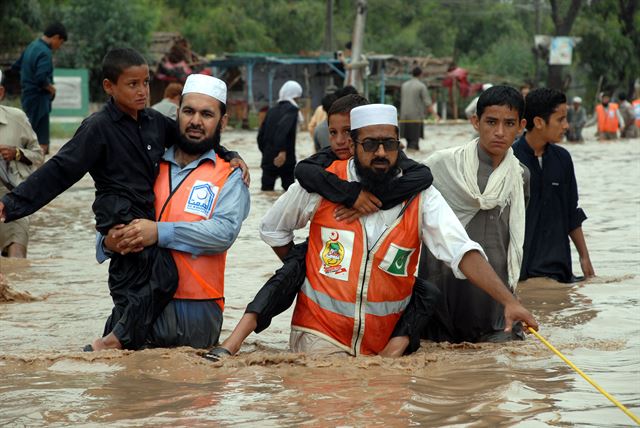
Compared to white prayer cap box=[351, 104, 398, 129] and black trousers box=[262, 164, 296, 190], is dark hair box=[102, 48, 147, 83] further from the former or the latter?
black trousers box=[262, 164, 296, 190]

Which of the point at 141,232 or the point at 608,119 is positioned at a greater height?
the point at 141,232

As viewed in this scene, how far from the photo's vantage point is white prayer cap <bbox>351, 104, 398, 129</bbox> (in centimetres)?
529

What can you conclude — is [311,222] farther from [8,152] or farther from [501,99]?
[8,152]

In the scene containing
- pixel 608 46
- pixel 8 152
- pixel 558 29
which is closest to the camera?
pixel 8 152

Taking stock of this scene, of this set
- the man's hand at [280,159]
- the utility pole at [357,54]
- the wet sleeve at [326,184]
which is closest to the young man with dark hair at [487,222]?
the wet sleeve at [326,184]

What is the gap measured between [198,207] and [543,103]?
276 cm

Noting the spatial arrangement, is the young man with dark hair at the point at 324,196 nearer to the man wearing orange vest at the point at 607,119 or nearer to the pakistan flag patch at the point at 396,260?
the pakistan flag patch at the point at 396,260

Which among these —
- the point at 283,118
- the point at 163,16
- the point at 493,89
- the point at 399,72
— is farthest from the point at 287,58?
the point at 493,89

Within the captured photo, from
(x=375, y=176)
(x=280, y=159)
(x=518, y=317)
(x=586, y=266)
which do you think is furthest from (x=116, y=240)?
(x=280, y=159)

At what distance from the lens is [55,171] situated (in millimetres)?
5535

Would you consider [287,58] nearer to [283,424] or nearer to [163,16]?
[163,16]

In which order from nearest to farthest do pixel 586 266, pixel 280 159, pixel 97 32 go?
pixel 586 266
pixel 280 159
pixel 97 32

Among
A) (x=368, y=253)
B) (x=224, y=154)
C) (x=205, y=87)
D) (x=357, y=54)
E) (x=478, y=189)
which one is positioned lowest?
(x=368, y=253)

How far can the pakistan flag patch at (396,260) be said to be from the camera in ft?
17.5
